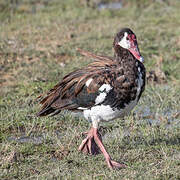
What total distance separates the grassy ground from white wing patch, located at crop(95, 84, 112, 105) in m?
0.67

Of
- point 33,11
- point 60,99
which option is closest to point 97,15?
point 33,11

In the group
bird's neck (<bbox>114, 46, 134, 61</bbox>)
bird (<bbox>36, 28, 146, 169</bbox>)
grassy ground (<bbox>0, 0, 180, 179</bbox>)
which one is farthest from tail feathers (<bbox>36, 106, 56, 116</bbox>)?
bird's neck (<bbox>114, 46, 134, 61</bbox>)

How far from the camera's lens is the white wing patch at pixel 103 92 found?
582 cm

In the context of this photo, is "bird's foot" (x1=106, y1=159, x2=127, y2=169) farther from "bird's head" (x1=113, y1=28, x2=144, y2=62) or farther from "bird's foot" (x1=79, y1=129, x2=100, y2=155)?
"bird's head" (x1=113, y1=28, x2=144, y2=62)

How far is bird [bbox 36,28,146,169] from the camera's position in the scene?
5793 mm

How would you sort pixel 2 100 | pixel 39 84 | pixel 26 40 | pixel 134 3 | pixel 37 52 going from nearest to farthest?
1. pixel 2 100
2. pixel 39 84
3. pixel 37 52
4. pixel 26 40
5. pixel 134 3

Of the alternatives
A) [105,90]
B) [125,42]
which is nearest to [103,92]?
[105,90]

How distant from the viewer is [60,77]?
29.7ft

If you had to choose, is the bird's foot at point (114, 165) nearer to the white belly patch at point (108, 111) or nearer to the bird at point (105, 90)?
the bird at point (105, 90)

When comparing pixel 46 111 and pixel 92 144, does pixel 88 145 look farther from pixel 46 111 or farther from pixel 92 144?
pixel 46 111

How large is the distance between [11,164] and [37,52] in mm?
4511

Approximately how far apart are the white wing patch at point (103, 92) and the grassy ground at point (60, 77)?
669mm

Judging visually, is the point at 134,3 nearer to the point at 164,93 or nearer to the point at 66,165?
the point at 164,93

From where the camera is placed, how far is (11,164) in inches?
229
